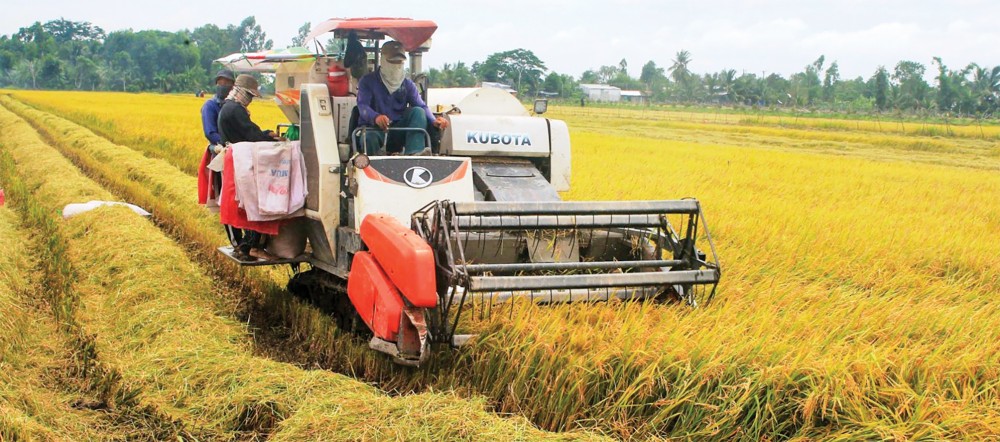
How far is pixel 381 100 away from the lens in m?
5.70

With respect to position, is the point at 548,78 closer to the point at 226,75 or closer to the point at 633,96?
the point at 633,96

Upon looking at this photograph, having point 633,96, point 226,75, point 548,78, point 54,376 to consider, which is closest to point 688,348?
point 54,376

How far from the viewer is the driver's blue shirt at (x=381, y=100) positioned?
5.57 metres

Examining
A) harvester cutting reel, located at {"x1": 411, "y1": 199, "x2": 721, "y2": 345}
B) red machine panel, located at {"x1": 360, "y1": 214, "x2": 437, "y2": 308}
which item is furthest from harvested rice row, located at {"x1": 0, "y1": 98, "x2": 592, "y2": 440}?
harvester cutting reel, located at {"x1": 411, "y1": 199, "x2": 721, "y2": 345}

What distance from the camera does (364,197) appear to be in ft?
16.3

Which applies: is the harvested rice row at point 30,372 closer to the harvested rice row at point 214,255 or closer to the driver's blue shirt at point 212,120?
the harvested rice row at point 214,255

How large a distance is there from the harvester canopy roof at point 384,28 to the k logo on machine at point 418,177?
1032 mm

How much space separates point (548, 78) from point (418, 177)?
66.7 metres

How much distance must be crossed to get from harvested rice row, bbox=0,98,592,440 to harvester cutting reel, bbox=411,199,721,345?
59 cm

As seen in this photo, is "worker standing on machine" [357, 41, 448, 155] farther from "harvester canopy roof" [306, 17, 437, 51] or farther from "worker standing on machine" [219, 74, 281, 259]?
"worker standing on machine" [219, 74, 281, 259]

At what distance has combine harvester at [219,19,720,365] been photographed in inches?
165

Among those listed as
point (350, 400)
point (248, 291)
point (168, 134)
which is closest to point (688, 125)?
point (168, 134)

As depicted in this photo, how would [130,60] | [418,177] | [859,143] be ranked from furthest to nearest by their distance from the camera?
[130,60]
[859,143]
[418,177]

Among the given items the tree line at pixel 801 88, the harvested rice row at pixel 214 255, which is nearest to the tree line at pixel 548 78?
the tree line at pixel 801 88
